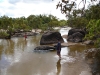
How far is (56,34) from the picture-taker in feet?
98.9

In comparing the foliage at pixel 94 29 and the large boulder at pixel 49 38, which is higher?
the foliage at pixel 94 29

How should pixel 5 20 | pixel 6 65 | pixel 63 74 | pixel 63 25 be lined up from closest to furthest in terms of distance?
1. pixel 63 74
2. pixel 6 65
3. pixel 5 20
4. pixel 63 25

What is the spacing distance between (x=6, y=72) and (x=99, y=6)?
8.29 meters

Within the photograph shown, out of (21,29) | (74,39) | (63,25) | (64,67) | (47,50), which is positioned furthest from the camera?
(63,25)

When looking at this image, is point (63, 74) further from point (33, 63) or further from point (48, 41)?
point (48, 41)

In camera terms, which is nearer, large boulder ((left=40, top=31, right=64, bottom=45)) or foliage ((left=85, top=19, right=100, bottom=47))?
foliage ((left=85, top=19, right=100, bottom=47))

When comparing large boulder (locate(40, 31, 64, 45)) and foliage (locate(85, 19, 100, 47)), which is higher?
foliage (locate(85, 19, 100, 47))

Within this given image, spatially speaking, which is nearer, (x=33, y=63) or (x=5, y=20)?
(x=33, y=63)

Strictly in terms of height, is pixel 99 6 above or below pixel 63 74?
above

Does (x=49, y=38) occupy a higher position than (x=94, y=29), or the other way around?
(x=94, y=29)

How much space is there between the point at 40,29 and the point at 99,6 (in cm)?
5697

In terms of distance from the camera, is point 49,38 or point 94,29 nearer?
point 94,29

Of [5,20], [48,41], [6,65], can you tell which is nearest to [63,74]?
[6,65]

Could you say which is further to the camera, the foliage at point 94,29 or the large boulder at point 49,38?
the large boulder at point 49,38
